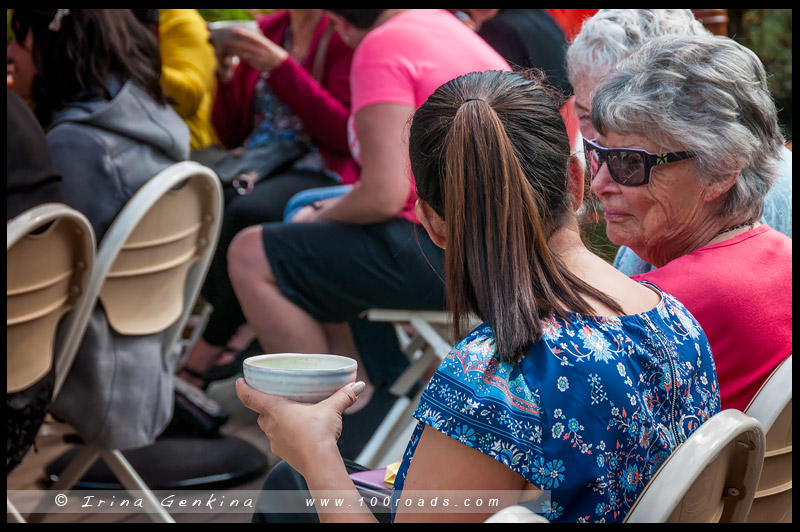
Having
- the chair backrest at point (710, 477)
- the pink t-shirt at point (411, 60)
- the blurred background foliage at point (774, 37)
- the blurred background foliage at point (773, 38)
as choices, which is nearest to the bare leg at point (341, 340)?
the pink t-shirt at point (411, 60)

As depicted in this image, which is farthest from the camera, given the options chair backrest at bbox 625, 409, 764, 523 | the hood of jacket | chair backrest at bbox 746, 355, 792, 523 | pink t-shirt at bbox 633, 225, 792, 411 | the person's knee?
the person's knee

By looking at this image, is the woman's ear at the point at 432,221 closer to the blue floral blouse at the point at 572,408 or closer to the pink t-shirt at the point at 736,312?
the blue floral blouse at the point at 572,408

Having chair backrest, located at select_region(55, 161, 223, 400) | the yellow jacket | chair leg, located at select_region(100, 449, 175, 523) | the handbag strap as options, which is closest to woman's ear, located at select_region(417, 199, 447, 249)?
chair backrest, located at select_region(55, 161, 223, 400)

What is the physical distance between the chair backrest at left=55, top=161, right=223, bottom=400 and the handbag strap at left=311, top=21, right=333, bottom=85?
0.90 m

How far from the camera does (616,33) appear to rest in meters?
2.06

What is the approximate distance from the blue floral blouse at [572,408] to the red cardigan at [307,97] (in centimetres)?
212

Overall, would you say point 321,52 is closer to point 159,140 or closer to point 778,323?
point 159,140

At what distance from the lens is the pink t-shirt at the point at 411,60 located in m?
2.48

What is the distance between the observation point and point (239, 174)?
326 cm

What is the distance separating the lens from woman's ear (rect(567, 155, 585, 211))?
4.08 ft

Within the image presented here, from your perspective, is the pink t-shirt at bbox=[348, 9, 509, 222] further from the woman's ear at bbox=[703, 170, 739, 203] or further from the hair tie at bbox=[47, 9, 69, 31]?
the woman's ear at bbox=[703, 170, 739, 203]

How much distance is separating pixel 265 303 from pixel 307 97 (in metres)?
0.79

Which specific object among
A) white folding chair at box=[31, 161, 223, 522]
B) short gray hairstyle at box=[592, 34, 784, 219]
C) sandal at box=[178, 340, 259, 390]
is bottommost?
sandal at box=[178, 340, 259, 390]
